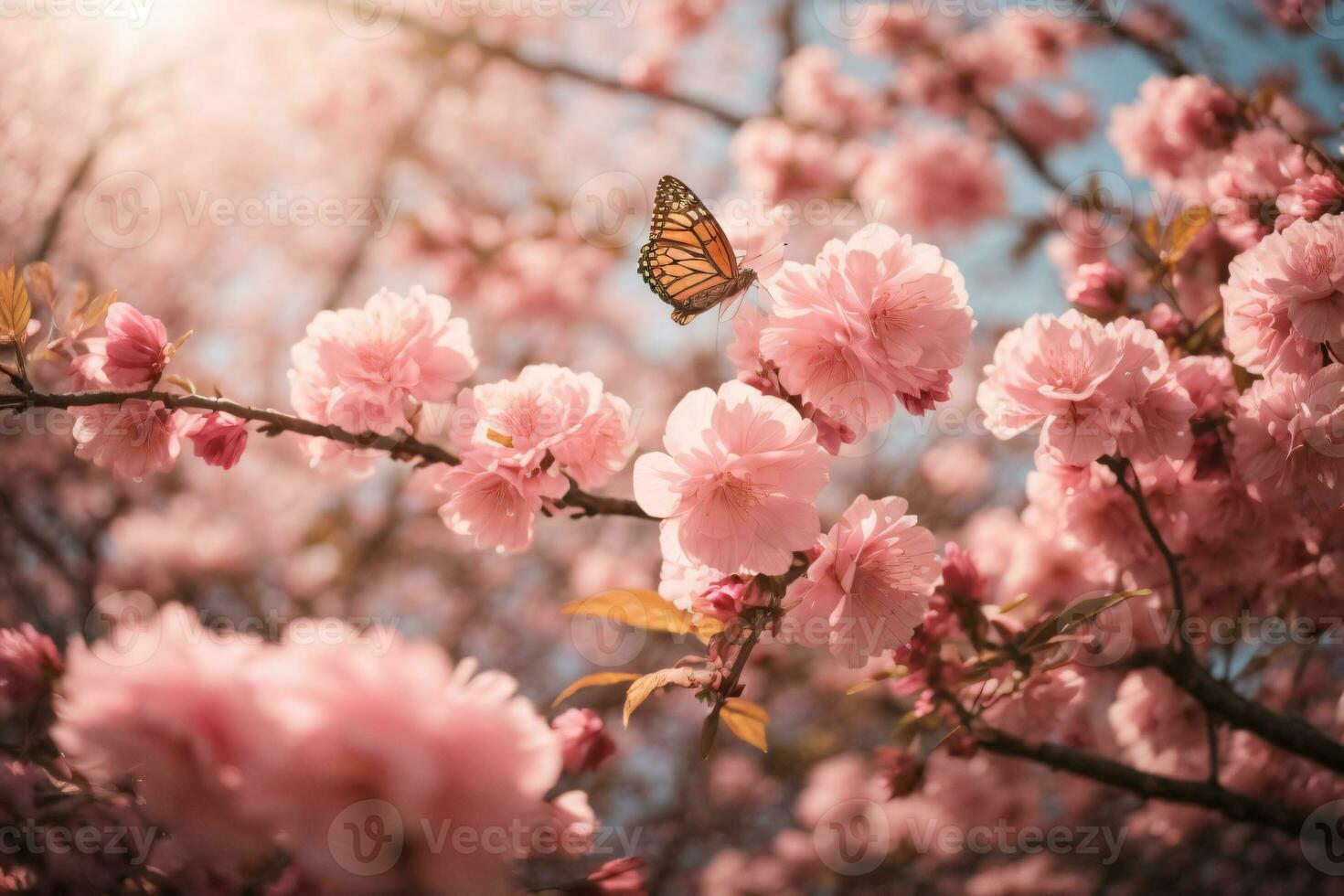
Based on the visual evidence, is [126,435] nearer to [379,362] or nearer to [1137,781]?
[379,362]

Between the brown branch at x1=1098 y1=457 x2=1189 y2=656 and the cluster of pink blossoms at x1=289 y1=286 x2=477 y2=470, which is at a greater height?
the cluster of pink blossoms at x1=289 y1=286 x2=477 y2=470

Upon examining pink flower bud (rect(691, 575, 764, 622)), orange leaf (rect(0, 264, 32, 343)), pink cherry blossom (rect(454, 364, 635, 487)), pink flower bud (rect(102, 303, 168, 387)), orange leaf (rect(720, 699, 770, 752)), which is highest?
orange leaf (rect(0, 264, 32, 343))

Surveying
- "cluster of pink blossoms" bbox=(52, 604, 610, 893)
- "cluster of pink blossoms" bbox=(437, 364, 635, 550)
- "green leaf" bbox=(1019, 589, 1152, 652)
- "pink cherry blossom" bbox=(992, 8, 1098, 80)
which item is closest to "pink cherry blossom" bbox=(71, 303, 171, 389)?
"cluster of pink blossoms" bbox=(437, 364, 635, 550)

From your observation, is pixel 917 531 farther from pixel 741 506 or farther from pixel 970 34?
pixel 970 34

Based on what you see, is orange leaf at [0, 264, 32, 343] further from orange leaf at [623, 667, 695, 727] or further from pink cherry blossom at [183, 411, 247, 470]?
orange leaf at [623, 667, 695, 727]

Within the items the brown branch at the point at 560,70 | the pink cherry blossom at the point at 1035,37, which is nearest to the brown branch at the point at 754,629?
the brown branch at the point at 560,70

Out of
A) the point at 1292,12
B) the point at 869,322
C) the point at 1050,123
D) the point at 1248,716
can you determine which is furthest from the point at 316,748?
the point at 1050,123
